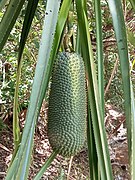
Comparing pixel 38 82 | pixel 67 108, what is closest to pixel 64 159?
pixel 67 108

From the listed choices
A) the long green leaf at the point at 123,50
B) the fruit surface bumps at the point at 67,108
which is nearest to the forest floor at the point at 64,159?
the fruit surface bumps at the point at 67,108

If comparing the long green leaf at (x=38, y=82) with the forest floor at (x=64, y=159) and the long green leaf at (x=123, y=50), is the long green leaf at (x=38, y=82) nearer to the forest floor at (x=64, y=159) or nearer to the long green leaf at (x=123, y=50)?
the long green leaf at (x=123, y=50)

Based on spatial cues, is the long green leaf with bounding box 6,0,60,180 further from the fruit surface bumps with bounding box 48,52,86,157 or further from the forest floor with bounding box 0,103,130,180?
the forest floor with bounding box 0,103,130,180

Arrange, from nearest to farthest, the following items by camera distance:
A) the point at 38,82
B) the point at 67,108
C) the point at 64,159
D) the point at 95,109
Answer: the point at 38,82 < the point at 95,109 < the point at 67,108 < the point at 64,159

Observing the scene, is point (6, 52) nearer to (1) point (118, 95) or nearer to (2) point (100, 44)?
(1) point (118, 95)

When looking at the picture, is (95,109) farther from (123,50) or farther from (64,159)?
(64,159)

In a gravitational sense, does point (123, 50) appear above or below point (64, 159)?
above
